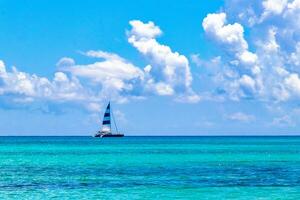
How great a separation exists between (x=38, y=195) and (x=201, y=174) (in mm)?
21893

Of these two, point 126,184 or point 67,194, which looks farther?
point 126,184

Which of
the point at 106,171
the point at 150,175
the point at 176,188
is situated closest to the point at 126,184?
the point at 176,188

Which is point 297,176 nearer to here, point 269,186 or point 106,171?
point 269,186

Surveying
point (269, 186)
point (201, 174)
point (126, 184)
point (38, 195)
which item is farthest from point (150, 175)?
point (38, 195)

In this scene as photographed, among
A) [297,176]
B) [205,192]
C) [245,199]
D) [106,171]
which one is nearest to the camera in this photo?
[245,199]

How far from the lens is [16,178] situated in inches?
2263

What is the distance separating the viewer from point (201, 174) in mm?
61875

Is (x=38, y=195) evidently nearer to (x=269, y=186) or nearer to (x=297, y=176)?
(x=269, y=186)

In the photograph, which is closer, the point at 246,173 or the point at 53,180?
the point at 53,180

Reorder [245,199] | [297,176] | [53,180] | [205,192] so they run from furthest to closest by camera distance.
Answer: [297,176] → [53,180] → [205,192] → [245,199]

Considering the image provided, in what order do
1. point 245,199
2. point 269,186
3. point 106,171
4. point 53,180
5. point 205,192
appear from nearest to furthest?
point 245,199
point 205,192
point 269,186
point 53,180
point 106,171

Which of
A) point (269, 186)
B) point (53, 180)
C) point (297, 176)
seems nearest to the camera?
point (269, 186)

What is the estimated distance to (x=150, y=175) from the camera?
60.8 m

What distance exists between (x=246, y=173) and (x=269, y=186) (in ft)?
42.8
